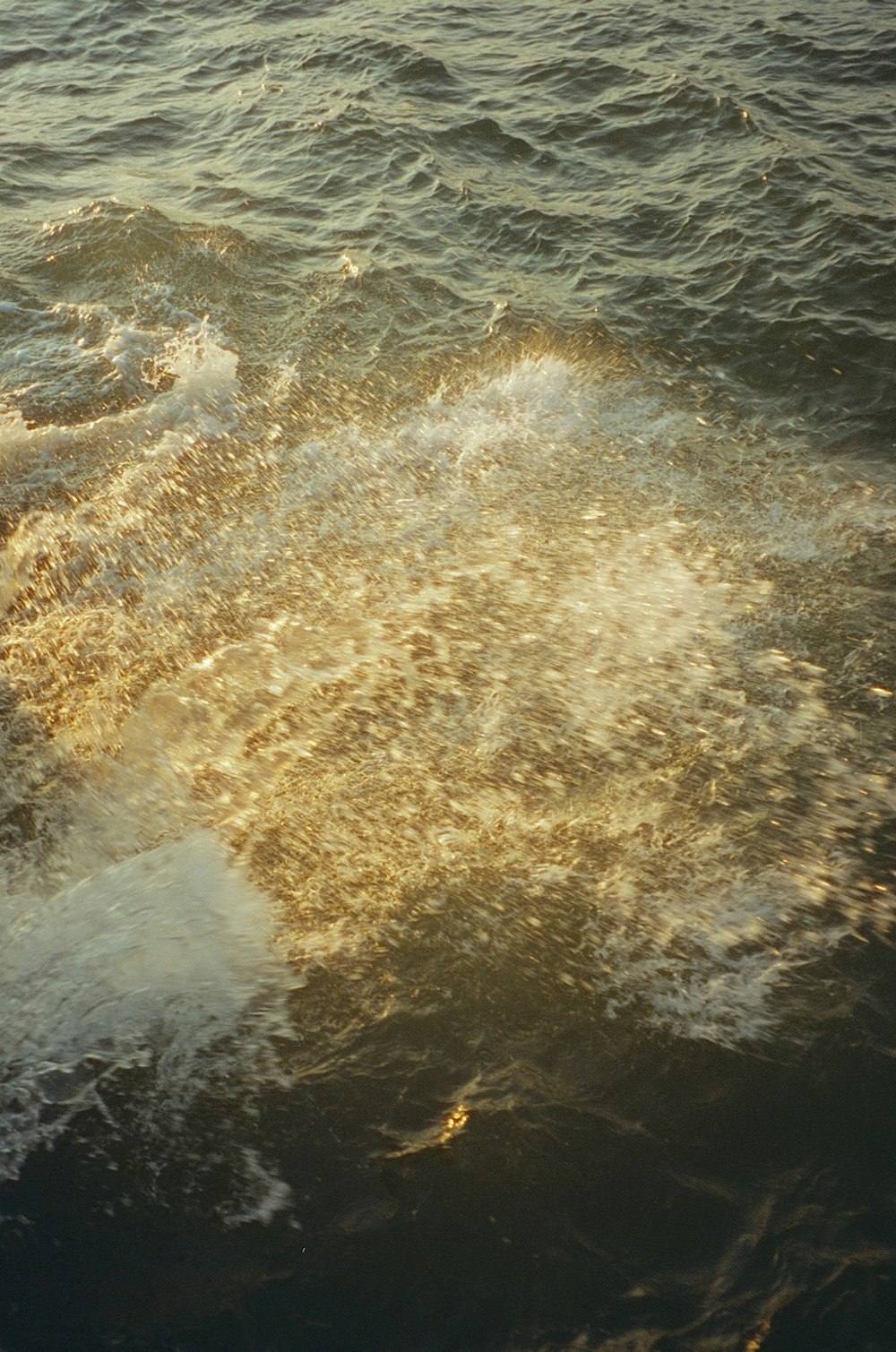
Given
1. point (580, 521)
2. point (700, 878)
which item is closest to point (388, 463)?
point (580, 521)

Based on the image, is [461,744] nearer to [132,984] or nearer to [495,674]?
[495,674]

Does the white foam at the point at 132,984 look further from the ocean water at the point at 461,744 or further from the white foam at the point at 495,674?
the white foam at the point at 495,674

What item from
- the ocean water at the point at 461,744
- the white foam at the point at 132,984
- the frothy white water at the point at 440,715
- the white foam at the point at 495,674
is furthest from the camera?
the white foam at the point at 495,674

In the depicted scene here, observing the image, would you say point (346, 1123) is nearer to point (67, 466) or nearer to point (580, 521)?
point (580, 521)

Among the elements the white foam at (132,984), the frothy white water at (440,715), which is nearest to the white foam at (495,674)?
the frothy white water at (440,715)

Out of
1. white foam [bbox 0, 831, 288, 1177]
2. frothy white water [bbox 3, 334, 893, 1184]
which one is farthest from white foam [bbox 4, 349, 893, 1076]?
white foam [bbox 0, 831, 288, 1177]
